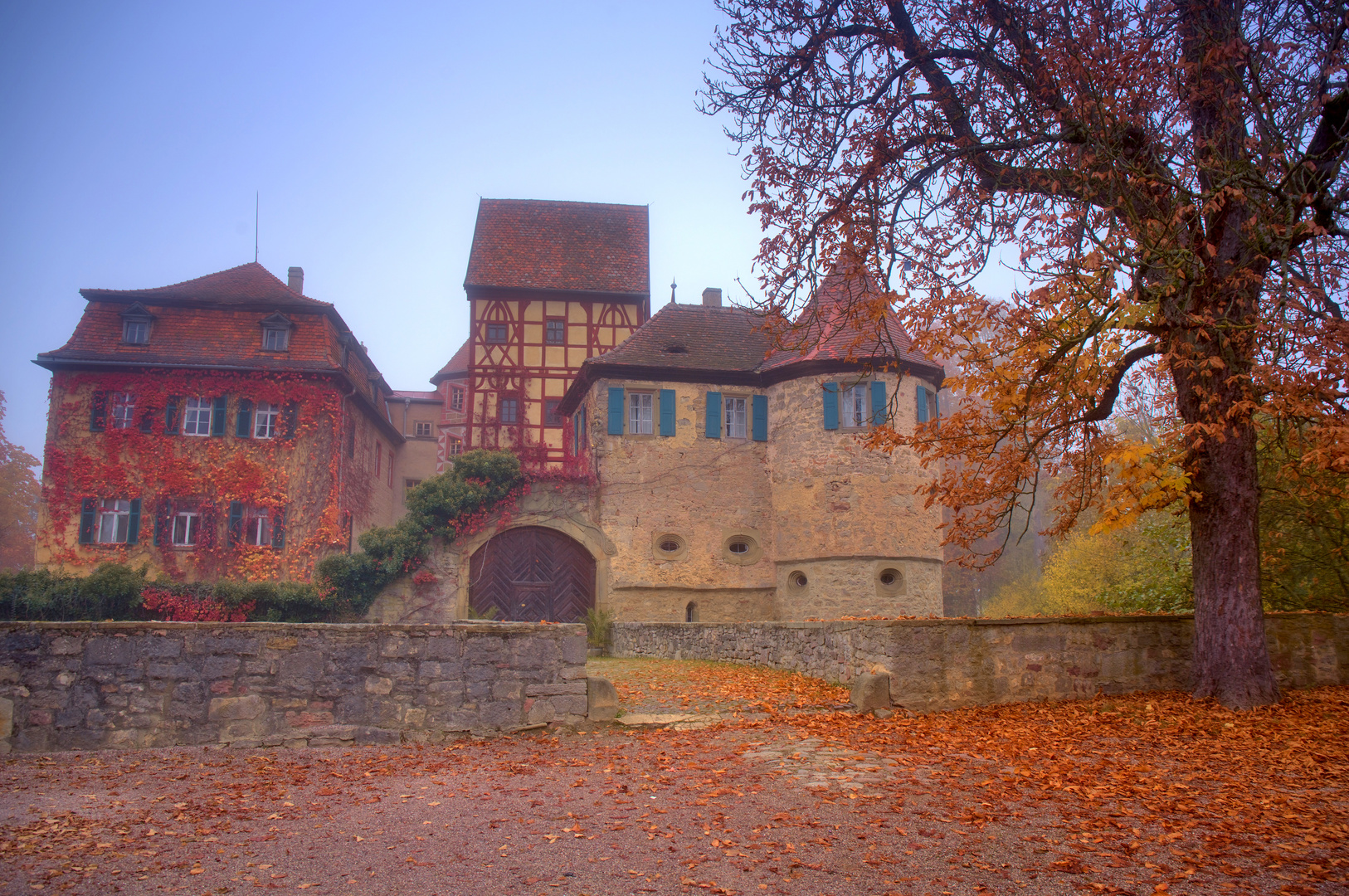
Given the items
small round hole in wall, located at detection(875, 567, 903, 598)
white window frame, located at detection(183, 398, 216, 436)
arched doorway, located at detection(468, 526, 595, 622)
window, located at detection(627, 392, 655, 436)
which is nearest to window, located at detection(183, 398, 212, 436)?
white window frame, located at detection(183, 398, 216, 436)

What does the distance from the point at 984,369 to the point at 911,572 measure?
11.1 metres

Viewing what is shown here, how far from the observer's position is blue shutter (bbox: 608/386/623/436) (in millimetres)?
20734

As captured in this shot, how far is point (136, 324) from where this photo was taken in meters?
22.9

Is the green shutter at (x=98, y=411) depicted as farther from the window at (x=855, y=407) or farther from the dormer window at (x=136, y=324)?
the window at (x=855, y=407)

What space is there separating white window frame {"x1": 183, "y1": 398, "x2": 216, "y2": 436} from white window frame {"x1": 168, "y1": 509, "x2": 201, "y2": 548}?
1884 mm

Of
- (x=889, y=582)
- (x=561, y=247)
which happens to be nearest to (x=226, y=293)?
(x=561, y=247)

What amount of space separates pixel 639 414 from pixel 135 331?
41.0 ft

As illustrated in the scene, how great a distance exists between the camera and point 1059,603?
28.1m

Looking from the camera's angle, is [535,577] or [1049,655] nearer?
[1049,655]

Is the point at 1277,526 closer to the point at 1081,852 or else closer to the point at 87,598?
the point at 1081,852

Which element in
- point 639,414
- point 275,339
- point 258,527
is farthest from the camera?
point 275,339

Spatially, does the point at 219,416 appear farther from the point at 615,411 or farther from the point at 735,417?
the point at 735,417

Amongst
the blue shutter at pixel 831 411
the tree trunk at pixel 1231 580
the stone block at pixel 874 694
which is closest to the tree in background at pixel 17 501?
the blue shutter at pixel 831 411

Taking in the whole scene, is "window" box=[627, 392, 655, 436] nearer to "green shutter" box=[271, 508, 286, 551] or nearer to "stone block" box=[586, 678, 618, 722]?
"green shutter" box=[271, 508, 286, 551]
